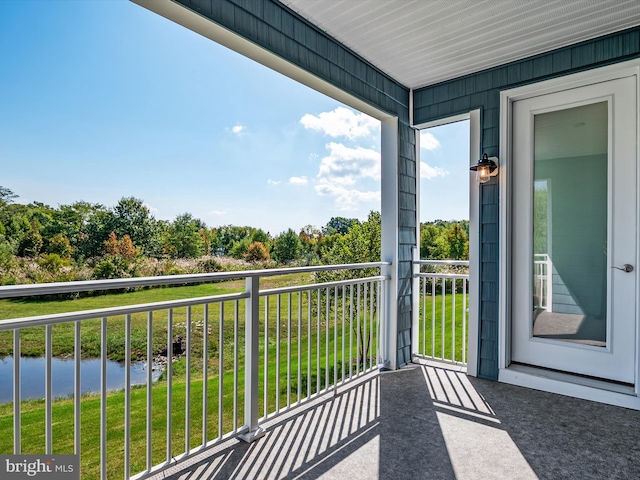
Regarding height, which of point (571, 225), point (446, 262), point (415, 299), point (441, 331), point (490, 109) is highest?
point (490, 109)

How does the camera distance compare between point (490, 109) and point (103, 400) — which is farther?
point (490, 109)

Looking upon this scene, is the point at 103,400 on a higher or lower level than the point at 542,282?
lower

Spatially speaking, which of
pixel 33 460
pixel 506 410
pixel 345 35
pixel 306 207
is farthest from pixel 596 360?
pixel 306 207

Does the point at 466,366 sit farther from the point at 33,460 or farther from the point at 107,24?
the point at 107,24

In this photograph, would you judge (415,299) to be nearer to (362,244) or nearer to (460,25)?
(362,244)

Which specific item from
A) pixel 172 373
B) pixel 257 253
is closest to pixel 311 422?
pixel 172 373

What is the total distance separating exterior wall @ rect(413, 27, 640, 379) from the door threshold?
18 centimetres

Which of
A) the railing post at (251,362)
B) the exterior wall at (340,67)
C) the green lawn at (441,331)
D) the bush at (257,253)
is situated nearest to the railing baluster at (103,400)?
the railing post at (251,362)

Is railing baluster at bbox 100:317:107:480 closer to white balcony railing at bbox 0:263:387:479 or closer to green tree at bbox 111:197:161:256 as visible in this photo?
white balcony railing at bbox 0:263:387:479

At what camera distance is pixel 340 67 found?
2.83 metres

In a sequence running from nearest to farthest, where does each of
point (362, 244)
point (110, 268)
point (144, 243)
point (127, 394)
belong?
point (127, 394), point (362, 244), point (110, 268), point (144, 243)

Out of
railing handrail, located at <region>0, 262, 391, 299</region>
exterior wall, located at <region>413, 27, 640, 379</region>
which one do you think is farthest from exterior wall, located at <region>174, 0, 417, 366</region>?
railing handrail, located at <region>0, 262, 391, 299</region>

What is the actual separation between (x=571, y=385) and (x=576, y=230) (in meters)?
1.22

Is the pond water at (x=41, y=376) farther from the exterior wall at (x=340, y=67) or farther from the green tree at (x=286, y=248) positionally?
the green tree at (x=286, y=248)
